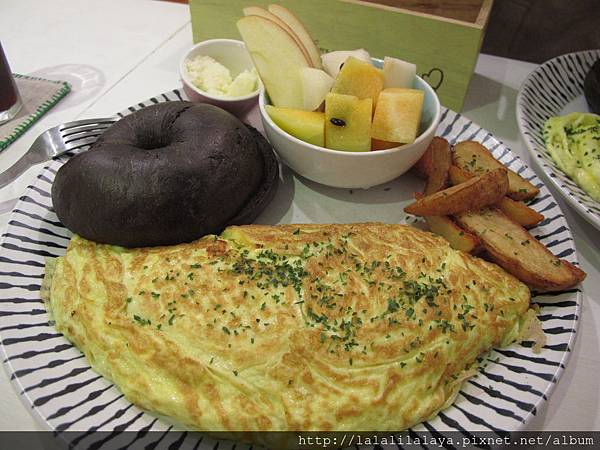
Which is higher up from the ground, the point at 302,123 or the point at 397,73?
the point at 397,73

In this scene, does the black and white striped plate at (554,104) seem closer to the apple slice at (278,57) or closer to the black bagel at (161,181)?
the apple slice at (278,57)

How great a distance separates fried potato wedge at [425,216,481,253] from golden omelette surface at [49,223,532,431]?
0.10m

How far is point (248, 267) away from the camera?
1522 mm

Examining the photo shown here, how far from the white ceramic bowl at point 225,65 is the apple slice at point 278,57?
0.28m

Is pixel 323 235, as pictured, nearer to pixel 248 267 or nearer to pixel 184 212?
pixel 248 267

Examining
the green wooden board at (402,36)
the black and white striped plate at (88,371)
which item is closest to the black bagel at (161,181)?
the black and white striped plate at (88,371)

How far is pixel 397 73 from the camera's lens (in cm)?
200

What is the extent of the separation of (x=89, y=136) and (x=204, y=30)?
127cm

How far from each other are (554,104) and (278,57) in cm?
174

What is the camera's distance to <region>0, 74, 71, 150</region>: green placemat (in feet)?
7.81

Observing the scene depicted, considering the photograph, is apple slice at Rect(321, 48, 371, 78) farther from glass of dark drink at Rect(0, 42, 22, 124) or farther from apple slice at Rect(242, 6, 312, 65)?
glass of dark drink at Rect(0, 42, 22, 124)

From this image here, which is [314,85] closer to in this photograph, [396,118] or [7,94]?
[396,118]

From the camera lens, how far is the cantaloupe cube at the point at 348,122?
5.95 feet

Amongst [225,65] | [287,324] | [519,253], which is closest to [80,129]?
[225,65]
